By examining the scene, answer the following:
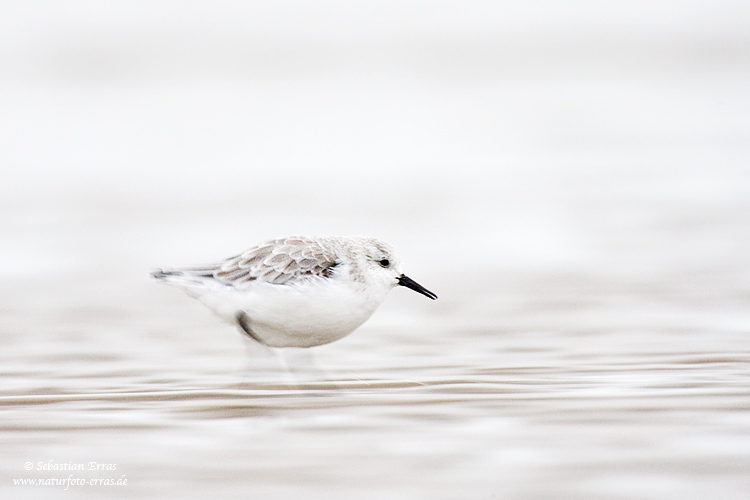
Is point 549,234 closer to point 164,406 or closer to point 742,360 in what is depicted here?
point 742,360

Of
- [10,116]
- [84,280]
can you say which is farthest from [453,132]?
[84,280]

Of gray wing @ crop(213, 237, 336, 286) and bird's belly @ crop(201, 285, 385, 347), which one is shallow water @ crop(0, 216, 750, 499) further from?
gray wing @ crop(213, 237, 336, 286)

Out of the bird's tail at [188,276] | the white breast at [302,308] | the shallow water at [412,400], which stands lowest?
the shallow water at [412,400]

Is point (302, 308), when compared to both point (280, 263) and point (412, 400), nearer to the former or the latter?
point (280, 263)

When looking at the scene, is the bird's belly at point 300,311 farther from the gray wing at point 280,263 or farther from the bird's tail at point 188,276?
the bird's tail at point 188,276

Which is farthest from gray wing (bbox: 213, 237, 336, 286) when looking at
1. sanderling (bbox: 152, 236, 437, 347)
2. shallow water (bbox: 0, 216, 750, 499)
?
shallow water (bbox: 0, 216, 750, 499)

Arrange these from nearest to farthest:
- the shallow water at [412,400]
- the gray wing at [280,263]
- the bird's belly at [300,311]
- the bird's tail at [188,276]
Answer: the shallow water at [412,400] < the bird's belly at [300,311] < the gray wing at [280,263] < the bird's tail at [188,276]

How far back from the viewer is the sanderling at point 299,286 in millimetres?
5160

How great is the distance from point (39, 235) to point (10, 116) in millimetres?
5713

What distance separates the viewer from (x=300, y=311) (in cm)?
513

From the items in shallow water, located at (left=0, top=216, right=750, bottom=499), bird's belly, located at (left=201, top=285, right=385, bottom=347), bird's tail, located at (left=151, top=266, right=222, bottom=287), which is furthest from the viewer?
bird's tail, located at (left=151, top=266, right=222, bottom=287)

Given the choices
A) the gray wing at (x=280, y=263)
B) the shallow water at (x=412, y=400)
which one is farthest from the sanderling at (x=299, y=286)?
the shallow water at (x=412, y=400)

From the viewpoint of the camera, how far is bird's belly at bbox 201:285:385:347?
5141 mm

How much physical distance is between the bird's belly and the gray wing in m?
0.10
